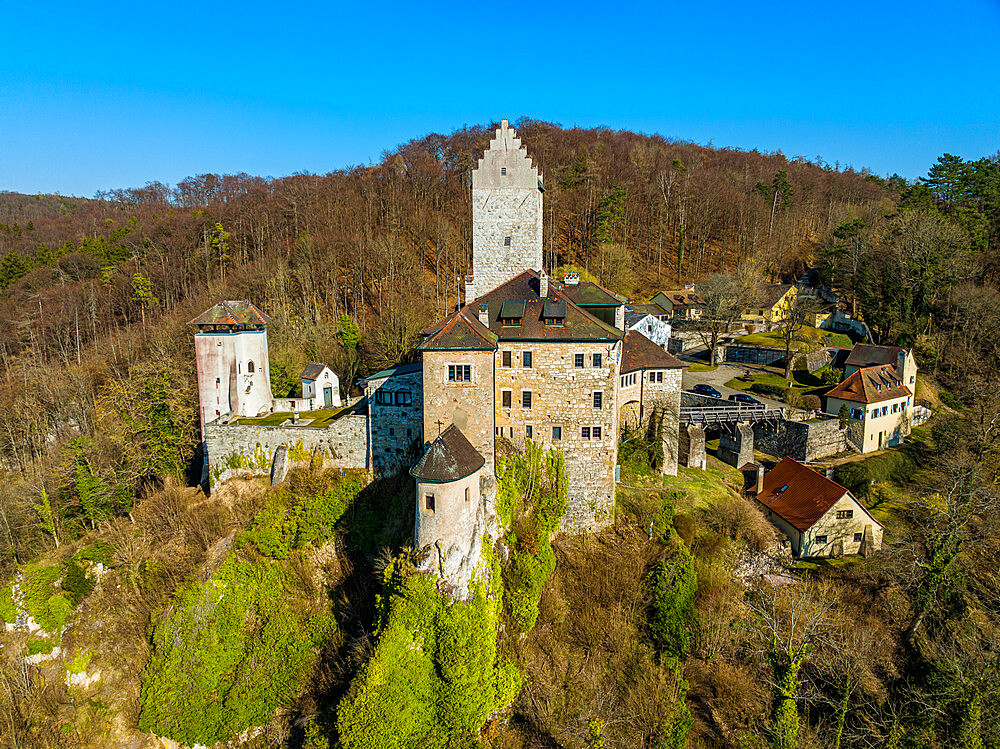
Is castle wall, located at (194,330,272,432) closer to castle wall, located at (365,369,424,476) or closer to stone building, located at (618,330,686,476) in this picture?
castle wall, located at (365,369,424,476)

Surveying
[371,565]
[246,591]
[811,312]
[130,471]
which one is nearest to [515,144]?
[371,565]

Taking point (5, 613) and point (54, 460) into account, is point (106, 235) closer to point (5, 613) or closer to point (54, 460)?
point (54, 460)

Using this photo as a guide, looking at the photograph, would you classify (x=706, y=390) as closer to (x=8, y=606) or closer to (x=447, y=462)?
(x=447, y=462)

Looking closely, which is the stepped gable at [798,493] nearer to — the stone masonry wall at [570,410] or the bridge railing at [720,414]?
the bridge railing at [720,414]

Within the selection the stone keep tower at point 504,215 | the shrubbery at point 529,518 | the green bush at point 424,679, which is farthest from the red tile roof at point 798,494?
the stone keep tower at point 504,215

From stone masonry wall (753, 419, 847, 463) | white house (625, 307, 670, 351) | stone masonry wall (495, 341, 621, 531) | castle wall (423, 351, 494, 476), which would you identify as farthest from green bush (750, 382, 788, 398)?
castle wall (423, 351, 494, 476)

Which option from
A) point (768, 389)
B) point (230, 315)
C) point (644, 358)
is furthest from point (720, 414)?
point (230, 315)

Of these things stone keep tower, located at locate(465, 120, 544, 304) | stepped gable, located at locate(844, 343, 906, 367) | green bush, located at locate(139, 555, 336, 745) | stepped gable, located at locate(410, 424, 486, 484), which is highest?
stone keep tower, located at locate(465, 120, 544, 304)
